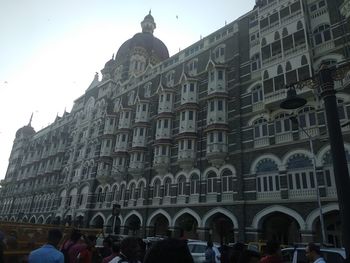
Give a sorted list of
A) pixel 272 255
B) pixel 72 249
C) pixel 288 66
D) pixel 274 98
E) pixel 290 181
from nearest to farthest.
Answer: pixel 272 255, pixel 72 249, pixel 290 181, pixel 274 98, pixel 288 66

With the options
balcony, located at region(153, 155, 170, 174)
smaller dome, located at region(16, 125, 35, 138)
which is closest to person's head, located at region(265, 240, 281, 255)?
balcony, located at region(153, 155, 170, 174)

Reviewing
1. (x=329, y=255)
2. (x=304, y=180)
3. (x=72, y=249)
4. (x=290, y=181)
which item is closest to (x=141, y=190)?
(x=290, y=181)


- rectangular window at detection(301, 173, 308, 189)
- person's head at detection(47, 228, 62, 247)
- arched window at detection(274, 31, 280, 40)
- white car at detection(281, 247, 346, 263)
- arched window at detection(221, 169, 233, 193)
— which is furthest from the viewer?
arched window at detection(274, 31, 280, 40)

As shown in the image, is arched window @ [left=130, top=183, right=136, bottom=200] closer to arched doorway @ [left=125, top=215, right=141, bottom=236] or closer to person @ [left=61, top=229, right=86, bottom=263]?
arched doorway @ [left=125, top=215, right=141, bottom=236]

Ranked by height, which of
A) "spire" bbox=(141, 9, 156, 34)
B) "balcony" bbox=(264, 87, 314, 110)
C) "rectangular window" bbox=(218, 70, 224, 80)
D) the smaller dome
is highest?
"spire" bbox=(141, 9, 156, 34)

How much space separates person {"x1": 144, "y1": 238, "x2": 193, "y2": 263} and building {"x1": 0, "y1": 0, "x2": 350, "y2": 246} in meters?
9.90

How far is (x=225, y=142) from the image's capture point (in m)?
25.0

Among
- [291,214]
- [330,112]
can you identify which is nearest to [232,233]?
[291,214]

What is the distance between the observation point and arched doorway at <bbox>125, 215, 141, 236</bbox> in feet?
99.9

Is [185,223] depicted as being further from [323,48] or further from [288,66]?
[323,48]

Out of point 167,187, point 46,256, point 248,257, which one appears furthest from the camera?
point 167,187

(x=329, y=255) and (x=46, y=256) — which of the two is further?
(x=329, y=255)

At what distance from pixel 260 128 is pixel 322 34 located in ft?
28.4

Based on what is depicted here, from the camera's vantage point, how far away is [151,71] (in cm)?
3866
